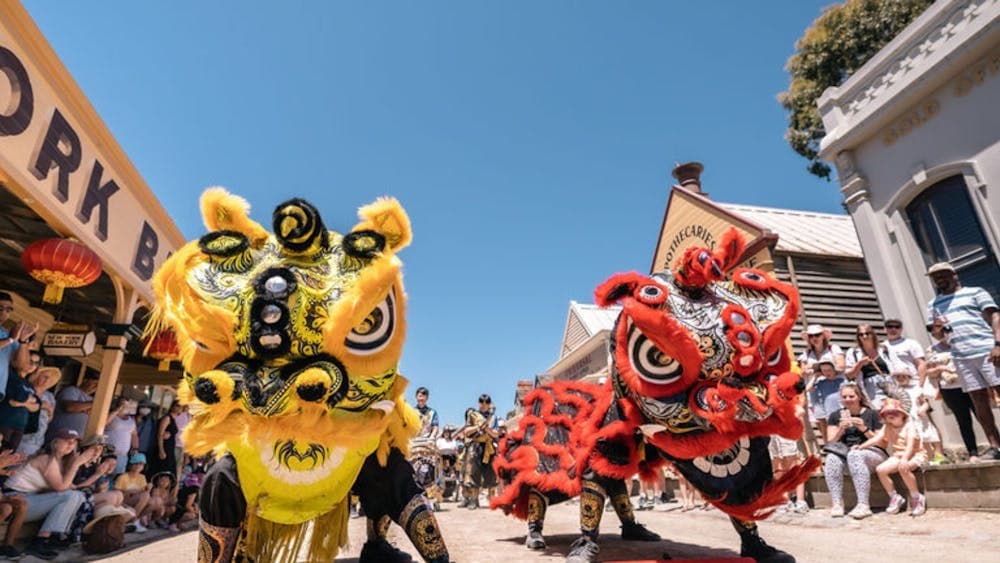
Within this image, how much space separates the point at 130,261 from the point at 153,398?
6977 millimetres

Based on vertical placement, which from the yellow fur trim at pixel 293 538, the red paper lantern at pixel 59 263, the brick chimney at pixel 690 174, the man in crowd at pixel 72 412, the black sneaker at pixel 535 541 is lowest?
the black sneaker at pixel 535 541

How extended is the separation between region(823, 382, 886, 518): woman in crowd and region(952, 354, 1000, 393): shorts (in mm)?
712

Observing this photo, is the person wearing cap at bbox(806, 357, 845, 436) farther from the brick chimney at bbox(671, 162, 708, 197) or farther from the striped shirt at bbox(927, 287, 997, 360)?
the brick chimney at bbox(671, 162, 708, 197)

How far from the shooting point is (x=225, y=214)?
2.09 metres

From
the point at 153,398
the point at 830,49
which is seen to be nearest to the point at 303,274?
the point at 153,398

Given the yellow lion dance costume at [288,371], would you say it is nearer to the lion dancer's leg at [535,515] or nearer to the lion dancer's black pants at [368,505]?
the lion dancer's black pants at [368,505]

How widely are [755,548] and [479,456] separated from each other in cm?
589

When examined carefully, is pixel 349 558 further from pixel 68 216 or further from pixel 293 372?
pixel 68 216

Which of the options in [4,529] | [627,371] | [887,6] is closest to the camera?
[627,371]

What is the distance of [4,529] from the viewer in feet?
12.2

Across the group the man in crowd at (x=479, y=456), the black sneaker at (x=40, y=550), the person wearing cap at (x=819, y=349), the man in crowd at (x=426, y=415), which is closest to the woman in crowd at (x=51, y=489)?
the black sneaker at (x=40, y=550)

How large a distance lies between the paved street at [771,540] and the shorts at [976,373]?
3.87 ft

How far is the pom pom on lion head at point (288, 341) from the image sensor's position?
1.71m

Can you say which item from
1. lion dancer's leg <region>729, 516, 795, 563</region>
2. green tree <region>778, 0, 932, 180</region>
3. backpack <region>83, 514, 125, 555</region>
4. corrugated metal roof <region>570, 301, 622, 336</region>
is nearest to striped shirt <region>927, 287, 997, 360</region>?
lion dancer's leg <region>729, 516, 795, 563</region>
